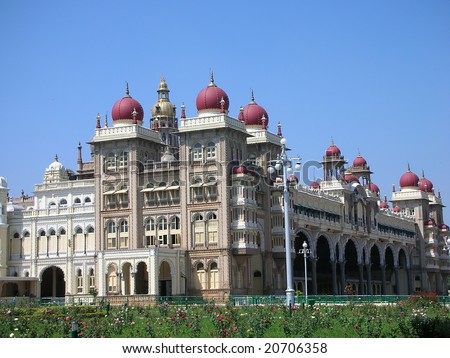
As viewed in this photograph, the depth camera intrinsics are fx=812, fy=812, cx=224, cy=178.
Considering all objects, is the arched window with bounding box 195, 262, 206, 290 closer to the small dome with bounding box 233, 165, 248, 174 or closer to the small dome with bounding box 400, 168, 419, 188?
the small dome with bounding box 233, 165, 248, 174

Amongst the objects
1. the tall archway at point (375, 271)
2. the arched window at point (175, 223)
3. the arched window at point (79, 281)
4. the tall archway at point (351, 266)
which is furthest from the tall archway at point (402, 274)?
the arched window at point (79, 281)

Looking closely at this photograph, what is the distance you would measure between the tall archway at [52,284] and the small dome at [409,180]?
57374mm

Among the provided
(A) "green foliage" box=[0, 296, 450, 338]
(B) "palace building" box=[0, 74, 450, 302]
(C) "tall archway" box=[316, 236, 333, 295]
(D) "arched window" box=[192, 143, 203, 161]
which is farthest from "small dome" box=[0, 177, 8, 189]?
(A) "green foliage" box=[0, 296, 450, 338]

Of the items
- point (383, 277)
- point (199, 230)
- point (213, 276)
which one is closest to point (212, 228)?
point (199, 230)

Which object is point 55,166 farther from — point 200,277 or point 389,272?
point 389,272

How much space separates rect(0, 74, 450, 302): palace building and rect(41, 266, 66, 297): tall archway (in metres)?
0.13

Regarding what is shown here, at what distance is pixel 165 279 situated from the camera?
239 ft

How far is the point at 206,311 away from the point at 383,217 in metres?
70.8

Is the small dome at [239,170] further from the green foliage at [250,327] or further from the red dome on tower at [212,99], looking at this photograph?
the green foliage at [250,327]

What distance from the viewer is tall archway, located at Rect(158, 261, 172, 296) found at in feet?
238

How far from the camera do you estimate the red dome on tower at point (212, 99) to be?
72.1 metres

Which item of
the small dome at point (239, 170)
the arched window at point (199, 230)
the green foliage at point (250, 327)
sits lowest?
the green foliage at point (250, 327)

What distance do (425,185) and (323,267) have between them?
3867cm
